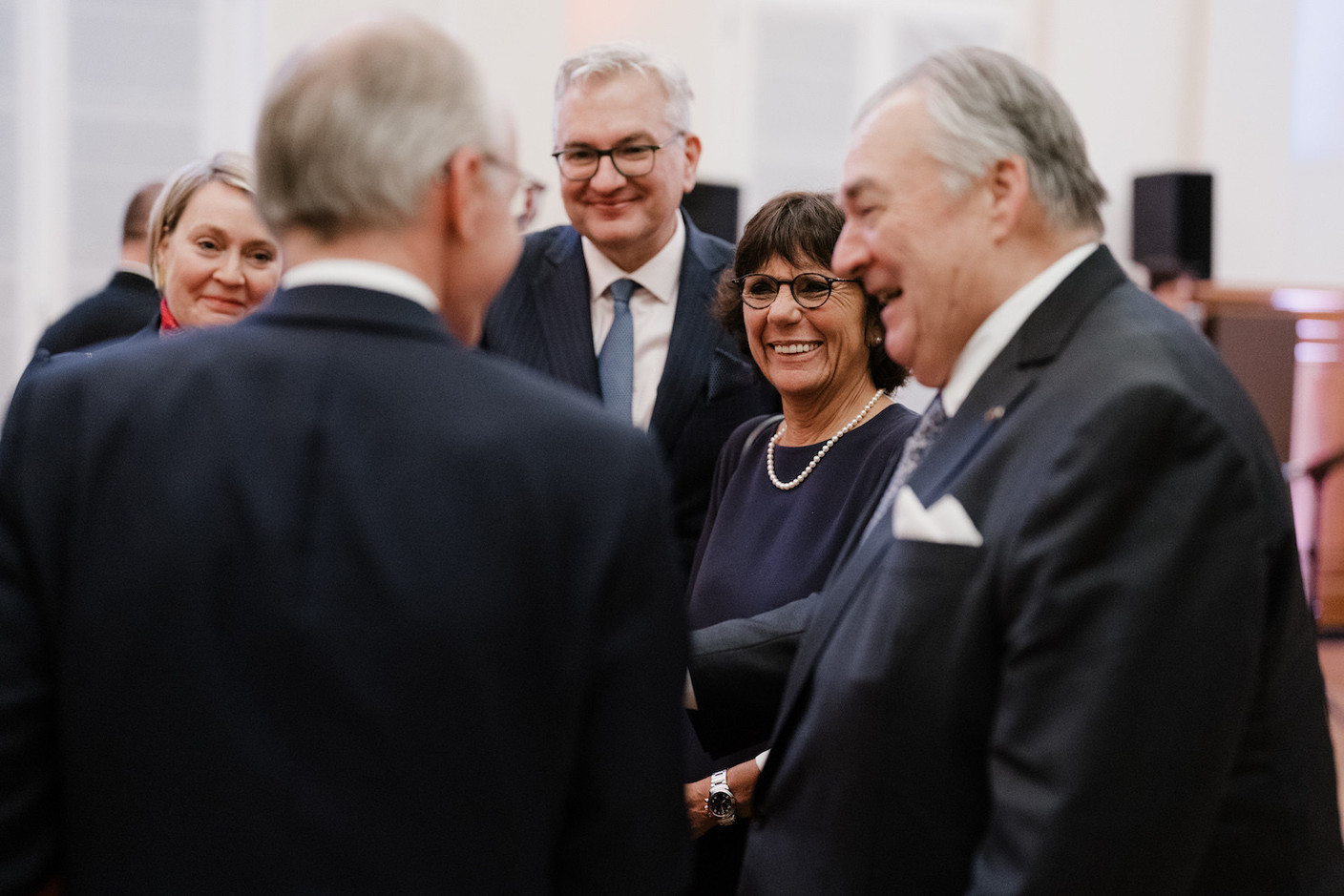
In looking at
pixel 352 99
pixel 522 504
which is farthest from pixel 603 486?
pixel 352 99

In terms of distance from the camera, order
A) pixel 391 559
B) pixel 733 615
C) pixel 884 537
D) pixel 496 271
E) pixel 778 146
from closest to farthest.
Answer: pixel 391 559 < pixel 496 271 < pixel 884 537 < pixel 733 615 < pixel 778 146

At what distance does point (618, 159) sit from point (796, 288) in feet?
1.86

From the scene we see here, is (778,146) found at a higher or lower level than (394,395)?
higher

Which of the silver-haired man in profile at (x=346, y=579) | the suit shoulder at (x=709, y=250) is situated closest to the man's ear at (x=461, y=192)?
the silver-haired man in profile at (x=346, y=579)

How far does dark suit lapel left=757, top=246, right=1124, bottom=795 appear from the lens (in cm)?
134

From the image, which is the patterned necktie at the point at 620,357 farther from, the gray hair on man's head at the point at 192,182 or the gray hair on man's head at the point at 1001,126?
the gray hair on man's head at the point at 1001,126

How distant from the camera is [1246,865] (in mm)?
1312

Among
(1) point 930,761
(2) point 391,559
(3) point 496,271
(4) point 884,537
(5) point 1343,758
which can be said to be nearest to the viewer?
(2) point 391,559

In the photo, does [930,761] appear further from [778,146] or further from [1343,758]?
[778,146]

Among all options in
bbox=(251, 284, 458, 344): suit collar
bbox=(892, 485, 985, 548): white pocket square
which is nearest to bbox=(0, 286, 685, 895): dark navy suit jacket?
bbox=(251, 284, 458, 344): suit collar

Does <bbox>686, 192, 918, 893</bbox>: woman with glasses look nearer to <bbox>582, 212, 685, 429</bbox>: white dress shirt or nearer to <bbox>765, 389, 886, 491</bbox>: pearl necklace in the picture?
<bbox>765, 389, 886, 491</bbox>: pearl necklace

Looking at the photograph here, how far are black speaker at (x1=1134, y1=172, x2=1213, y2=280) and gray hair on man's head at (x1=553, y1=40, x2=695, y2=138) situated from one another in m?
4.98

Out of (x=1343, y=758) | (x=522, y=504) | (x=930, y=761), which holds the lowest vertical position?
(x=1343, y=758)

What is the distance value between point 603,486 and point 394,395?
0.61ft
